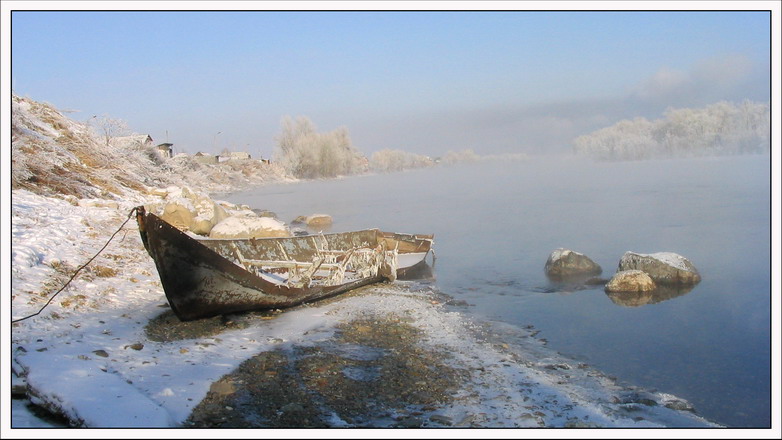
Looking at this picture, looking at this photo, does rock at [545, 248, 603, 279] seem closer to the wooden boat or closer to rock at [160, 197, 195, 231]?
the wooden boat

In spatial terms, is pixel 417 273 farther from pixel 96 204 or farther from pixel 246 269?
pixel 96 204

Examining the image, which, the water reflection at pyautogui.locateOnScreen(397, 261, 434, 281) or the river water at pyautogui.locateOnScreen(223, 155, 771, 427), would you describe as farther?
the water reflection at pyautogui.locateOnScreen(397, 261, 434, 281)

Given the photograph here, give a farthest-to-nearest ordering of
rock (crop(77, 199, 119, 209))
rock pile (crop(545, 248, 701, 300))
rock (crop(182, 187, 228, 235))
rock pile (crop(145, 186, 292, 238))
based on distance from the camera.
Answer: rock (crop(182, 187, 228, 235)), rock pile (crop(145, 186, 292, 238)), rock (crop(77, 199, 119, 209)), rock pile (crop(545, 248, 701, 300))

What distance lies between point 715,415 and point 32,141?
21.6 meters

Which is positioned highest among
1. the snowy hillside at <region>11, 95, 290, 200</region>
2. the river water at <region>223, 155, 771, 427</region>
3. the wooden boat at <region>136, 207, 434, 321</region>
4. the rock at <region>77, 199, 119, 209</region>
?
the snowy hillside at <region>11, 95, 290, 200</region>

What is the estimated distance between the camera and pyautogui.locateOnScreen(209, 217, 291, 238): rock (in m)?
17.7

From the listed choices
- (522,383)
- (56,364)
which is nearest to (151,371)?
(56,364)

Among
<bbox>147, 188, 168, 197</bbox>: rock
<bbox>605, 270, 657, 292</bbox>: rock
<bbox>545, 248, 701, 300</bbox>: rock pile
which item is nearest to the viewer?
<bbox>605, 270, 657, 292</bbox>: rock

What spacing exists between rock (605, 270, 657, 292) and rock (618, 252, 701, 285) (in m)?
0.53

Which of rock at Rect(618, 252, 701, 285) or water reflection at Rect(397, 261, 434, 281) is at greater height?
rock at Rect(618, 252, 701, 285)

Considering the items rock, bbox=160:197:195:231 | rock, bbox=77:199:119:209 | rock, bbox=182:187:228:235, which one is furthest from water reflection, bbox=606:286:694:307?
rock, bbox=77:199:119:209

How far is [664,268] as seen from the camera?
48.3 ft

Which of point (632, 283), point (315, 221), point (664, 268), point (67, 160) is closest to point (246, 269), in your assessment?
point (632, 283)

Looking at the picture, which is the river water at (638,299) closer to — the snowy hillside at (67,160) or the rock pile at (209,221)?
the rock pile at (209,221)
